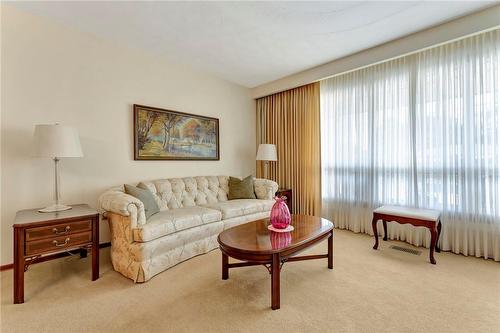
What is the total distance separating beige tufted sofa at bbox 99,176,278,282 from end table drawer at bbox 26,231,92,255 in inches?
11.5

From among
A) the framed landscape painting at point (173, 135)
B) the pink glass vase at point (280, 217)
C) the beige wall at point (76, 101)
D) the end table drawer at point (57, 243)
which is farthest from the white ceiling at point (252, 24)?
the end table drawer at point (57, 243)

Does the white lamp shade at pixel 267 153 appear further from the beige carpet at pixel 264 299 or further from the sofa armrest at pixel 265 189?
the beige carpet at pixel 264 299

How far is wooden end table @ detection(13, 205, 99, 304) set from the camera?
73.0 inches

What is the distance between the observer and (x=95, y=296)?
1.96m

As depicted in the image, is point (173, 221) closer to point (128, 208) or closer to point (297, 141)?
point (128, 208)

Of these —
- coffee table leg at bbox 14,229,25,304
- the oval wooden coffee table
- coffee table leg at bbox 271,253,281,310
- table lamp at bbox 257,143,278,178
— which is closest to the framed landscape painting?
table lamp at bbox 257,143,278,178

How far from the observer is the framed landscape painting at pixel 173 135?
3352 mm

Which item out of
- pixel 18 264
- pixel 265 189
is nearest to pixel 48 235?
pixel 18 264

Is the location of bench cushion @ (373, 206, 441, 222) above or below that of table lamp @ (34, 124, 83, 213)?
below

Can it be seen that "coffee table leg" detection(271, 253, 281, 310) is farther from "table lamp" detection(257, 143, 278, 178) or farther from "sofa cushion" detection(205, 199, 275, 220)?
"table lamp" detection(257, 143, 278, 178)

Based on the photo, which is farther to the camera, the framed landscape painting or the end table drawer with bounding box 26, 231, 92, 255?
the framed landscape painting

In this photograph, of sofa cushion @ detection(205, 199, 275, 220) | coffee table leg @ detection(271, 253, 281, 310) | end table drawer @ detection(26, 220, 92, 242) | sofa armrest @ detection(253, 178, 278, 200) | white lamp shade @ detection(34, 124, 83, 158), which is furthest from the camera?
sofa armrest @ detection(253, 178, 278, 200)

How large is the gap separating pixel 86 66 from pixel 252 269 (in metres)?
3.12

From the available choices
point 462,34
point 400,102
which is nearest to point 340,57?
point 400,102
